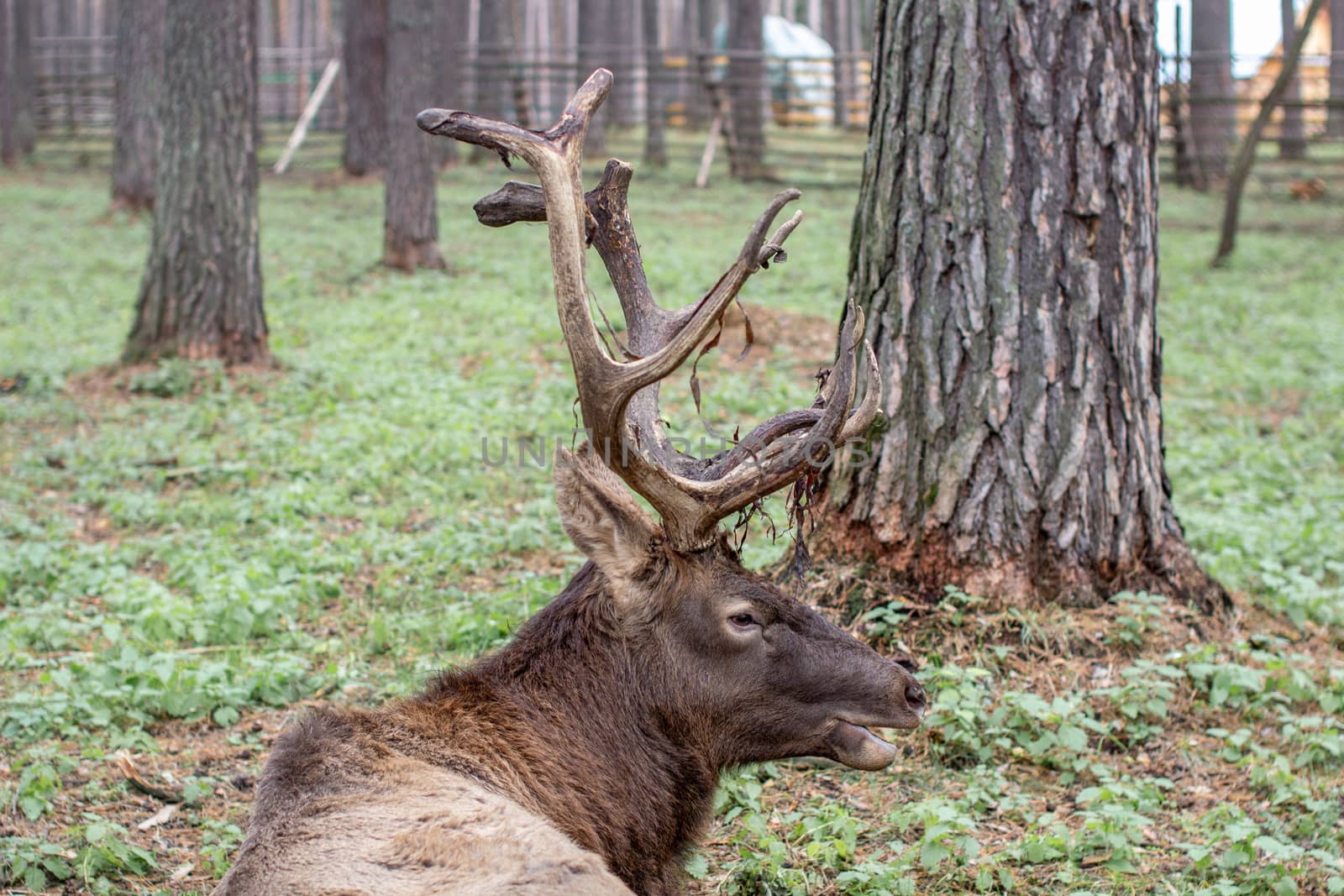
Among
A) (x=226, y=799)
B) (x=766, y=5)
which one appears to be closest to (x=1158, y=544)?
(x=226, y=799)

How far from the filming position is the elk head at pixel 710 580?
3.62 meters

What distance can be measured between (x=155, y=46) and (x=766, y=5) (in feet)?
156

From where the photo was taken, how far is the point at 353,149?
24938 millimetres

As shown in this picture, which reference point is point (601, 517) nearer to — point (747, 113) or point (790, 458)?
point (790, 458)

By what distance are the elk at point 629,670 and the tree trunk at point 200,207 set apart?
771 centimetres

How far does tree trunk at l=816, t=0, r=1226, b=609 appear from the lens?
5.26 metres

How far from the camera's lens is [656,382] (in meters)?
3.74

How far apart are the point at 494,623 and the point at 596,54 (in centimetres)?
2562

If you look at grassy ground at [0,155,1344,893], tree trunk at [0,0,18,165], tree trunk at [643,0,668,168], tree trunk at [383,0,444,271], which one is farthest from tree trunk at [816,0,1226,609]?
tree trunk at [0,0,18,165]

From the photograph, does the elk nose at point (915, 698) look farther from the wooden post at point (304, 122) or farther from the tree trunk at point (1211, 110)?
the wooden post at point (304, 122)

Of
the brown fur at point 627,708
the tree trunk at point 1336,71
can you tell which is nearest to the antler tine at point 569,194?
the brown fur at point 627,708

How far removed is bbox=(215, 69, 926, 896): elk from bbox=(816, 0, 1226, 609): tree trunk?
1536mm

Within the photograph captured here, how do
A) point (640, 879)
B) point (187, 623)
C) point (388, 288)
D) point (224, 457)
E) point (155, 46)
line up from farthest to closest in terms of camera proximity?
point (155, 46), point (388, 288), point (224, 457), point (187, 623), point (640, 879)

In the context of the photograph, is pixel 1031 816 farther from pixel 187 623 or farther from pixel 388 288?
pixel 388 288
